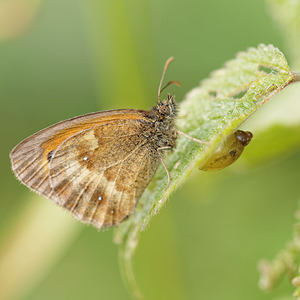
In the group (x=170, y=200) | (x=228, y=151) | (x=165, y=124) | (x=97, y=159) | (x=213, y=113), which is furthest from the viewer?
(x=170, y=200)

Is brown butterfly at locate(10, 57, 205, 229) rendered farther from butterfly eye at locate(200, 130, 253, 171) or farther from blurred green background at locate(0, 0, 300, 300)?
butterfly eye at locate(200, 130, 253, 171)

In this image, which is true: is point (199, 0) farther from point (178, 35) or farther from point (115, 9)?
point (115, 9)

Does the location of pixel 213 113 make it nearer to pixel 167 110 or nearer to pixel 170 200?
pixel 167 110

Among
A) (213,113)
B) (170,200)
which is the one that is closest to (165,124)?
(213,113)

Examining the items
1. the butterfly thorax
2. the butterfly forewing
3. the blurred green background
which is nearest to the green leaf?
the butterfly thorax

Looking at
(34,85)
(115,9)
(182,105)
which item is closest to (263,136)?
(182,105)

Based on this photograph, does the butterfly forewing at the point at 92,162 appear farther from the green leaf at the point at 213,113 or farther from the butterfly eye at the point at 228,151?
the butterfly eye at the point at 228,151
